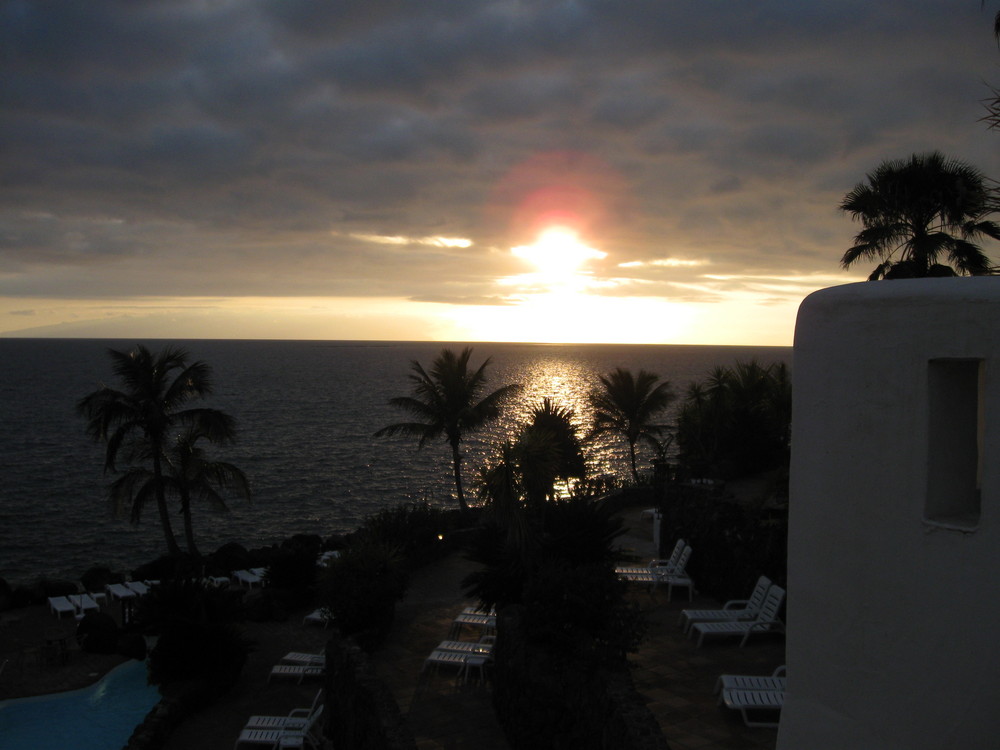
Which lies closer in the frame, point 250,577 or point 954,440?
point 954,440

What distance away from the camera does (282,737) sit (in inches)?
448

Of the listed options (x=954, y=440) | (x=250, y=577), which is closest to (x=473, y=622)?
(x=954, y=440)

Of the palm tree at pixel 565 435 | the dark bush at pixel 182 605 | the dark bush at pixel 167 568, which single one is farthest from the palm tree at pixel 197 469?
the palm tree at pixel 565 435

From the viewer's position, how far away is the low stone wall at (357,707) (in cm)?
893

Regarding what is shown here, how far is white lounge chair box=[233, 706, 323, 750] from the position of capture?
37.0 ft

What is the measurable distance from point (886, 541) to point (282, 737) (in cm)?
908

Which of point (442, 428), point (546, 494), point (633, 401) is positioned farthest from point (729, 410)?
point (546, 494)

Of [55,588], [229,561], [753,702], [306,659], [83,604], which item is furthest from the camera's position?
[229,561]

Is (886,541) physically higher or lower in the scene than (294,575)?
higher

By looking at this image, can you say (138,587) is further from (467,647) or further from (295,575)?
(467,647)

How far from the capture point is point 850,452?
5.50 meters

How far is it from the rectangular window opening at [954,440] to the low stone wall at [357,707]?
5.88 m

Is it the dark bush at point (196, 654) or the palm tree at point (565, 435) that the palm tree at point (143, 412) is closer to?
the palm tree at point (565, 435)

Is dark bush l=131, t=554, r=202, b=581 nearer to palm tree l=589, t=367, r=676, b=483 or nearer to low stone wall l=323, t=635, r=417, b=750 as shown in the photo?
low stone wall l=323, t=635, r=417, b=750
